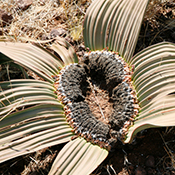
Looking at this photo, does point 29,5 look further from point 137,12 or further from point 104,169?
point 104,169

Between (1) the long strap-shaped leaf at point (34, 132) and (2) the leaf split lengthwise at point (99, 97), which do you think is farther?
(2) the leaf split lengthwise at point (99, 97)

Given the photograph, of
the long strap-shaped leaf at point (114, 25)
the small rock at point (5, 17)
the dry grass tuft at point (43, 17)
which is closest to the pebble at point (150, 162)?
the long strap-shaped leaf at point (114, 25)

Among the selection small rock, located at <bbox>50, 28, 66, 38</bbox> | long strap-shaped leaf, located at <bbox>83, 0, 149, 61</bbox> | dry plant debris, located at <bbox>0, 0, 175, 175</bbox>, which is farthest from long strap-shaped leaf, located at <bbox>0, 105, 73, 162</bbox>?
small rock, located at <bbox>50, 28, 66, 38</bbox>

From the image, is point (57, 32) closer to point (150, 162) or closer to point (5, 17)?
point (5, 17)

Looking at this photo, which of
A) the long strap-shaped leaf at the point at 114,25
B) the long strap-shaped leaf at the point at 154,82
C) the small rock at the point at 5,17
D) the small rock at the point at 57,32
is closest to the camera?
the long strap-shaped leaf at the point at 154,82

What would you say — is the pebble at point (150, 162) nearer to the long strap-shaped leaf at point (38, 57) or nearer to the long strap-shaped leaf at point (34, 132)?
the long strap-shaped leaf at point (34, 132)

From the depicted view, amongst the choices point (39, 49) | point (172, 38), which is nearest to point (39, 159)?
point (39, 49)

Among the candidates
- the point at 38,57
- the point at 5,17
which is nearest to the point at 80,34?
the point at 38,57
